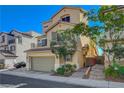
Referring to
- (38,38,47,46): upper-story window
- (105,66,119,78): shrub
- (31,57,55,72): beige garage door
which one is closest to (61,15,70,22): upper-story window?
(38,38,47,46): upper-story window

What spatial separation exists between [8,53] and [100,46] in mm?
13896

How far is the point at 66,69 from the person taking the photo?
14.6 meters

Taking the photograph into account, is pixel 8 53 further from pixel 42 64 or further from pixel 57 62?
pixel 57 62

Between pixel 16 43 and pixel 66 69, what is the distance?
29.7 feet

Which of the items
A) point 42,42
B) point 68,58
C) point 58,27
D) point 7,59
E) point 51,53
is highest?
point 58,27

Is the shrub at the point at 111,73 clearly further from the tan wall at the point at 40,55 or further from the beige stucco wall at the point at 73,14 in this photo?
the beige stucco wall at the point at 73,14

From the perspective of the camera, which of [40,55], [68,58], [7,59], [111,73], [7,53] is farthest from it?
[7,53]

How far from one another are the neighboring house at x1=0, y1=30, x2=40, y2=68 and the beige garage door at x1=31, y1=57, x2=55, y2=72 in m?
2.16

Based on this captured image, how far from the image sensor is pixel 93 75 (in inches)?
503

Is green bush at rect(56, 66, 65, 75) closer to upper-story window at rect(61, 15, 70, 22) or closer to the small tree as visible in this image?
the small tree

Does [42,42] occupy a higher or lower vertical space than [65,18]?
lower

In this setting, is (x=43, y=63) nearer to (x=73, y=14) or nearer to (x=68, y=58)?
(x=68, y=58)

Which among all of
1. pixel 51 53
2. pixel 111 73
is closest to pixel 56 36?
pixel 51 53
